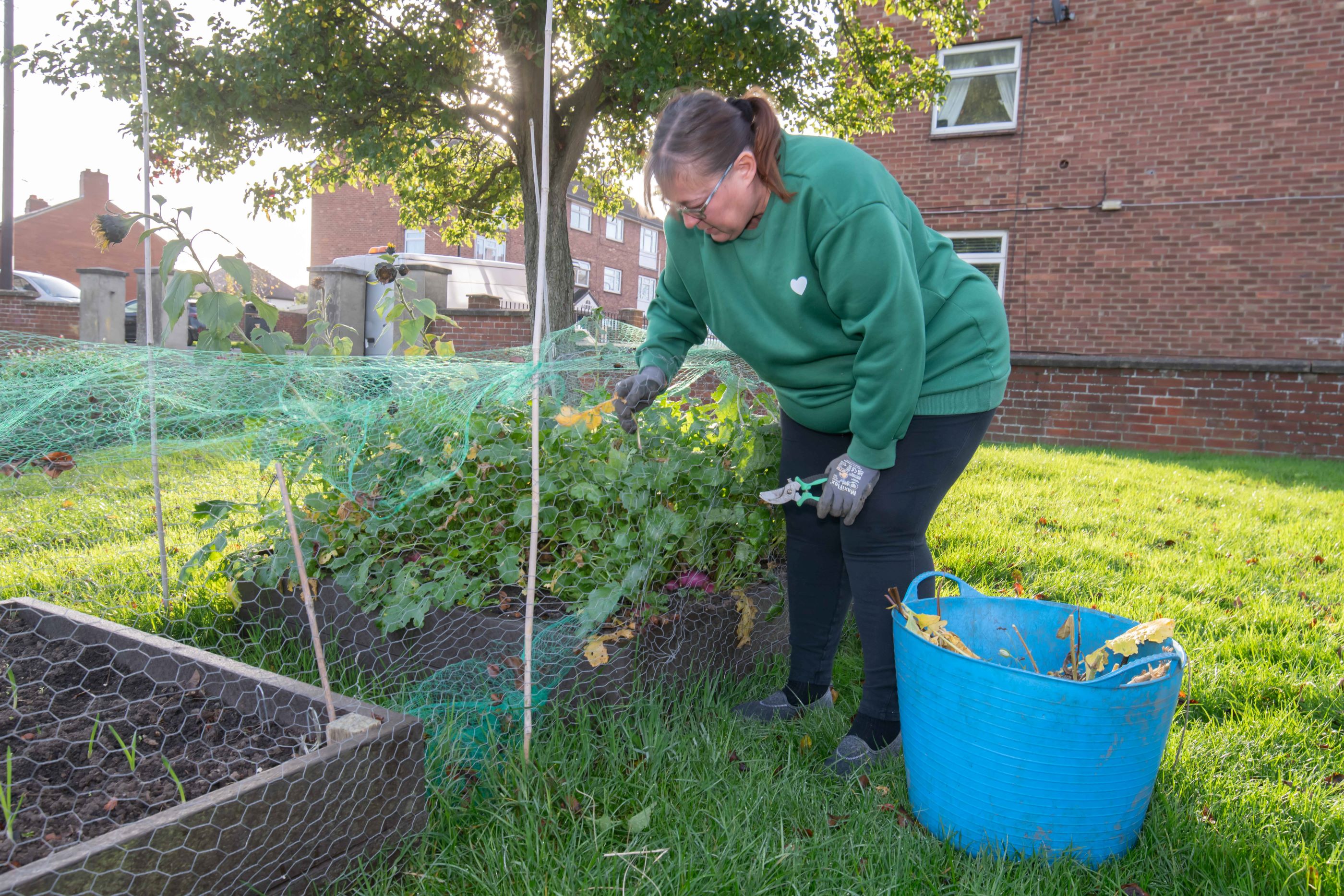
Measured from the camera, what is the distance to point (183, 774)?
160 centimetres

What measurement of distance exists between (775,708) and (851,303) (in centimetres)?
111

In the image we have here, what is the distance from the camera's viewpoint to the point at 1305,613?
9.25ft

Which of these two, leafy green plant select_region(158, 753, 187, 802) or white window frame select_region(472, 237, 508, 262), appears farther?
white window frame select_region(472, 237, 508, 262)

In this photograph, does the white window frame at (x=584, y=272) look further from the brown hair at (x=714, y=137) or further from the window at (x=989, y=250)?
the brown hair at (x=714, y=137)

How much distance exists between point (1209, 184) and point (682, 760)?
9599mm

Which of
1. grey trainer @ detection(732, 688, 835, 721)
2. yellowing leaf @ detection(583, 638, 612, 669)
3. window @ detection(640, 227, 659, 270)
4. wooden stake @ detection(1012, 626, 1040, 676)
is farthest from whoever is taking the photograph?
window @ detection(640, 227, 659, 270)

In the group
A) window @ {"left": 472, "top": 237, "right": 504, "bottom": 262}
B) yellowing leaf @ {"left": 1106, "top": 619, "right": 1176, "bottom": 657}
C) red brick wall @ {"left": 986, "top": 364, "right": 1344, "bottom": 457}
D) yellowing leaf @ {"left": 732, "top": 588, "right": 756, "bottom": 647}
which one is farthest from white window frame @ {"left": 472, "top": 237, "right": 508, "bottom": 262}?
yellowing leaf @ {"left": 1106, "top": 619, "right": 1176, "bottom": 657}

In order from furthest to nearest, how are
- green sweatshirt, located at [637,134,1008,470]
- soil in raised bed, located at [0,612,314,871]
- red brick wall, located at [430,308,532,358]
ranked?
red brick wall, located at [430,308,532,358]
green sweatshirt, located at [637,134,1008,470]
soil in raised bed, located at [0,612,314,871]

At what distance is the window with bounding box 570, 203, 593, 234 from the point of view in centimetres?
3184

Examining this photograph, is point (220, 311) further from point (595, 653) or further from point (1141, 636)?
point (1141, 636)

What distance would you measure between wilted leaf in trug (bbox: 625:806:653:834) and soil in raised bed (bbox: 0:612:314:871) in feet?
2.20

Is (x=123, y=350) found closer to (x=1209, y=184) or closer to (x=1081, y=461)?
(x=1081, y=461)

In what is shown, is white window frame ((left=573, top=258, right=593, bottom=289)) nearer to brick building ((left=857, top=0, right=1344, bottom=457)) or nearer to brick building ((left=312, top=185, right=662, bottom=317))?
brick building ((left=312, top=185, right=662, bottom=317))

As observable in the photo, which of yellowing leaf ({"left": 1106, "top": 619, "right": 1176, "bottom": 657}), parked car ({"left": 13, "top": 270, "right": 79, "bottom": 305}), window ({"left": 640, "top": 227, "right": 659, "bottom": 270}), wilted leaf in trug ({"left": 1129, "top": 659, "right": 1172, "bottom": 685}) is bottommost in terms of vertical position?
wilted leaf in trug ({"left": 1129, "top": 659, "right": 1172, "bottom": 685})
